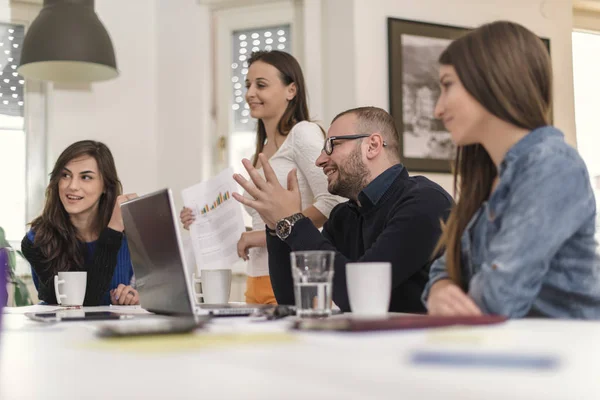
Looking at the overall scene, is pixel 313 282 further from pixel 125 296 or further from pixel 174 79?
pixel 174 79

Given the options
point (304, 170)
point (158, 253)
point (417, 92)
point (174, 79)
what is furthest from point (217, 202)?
point (174, 79)

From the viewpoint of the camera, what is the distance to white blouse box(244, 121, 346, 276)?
89.4 inches

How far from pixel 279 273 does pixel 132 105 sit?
262 cm

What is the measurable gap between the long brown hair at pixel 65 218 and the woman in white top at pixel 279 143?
45 centimetres

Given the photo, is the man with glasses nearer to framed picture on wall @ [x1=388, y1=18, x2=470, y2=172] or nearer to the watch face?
the watch face

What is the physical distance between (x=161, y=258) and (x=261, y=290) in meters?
0.95

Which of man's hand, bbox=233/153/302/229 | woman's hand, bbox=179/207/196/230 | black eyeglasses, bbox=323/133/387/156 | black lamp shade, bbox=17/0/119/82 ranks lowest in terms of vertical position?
woman's hand, bbox=179/207/196/230

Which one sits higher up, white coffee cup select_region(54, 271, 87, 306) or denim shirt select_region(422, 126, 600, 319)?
denim shirt select_region(422, 126, 600, 319)

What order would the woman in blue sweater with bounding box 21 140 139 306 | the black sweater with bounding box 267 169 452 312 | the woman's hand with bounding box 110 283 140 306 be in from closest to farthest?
the black sweater with bounding box 267 169 452 312 < the woman's hand with bounding box 110 283 140 306 < the woman in blue sweater with bounding box 21 140 139 306

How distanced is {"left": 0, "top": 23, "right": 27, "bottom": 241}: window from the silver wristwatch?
2.77 metres

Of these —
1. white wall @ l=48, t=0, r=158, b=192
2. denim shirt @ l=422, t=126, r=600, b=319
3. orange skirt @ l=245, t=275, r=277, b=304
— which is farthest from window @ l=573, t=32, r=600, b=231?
denim shirt @ l=422, t=126, r=600, b=319

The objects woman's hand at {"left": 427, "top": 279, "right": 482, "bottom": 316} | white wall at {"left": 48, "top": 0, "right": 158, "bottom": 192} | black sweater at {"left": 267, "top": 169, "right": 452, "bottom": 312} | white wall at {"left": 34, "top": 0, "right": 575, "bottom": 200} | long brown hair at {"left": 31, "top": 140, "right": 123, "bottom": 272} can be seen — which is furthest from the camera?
white wall at {"left": 48, "top": 0, "right": 158, "bottom": 192}

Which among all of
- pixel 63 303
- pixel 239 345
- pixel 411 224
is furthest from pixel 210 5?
pixel 239 345

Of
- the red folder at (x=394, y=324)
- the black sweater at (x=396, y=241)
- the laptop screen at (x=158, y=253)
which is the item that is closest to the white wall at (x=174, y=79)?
→ the black sweater at (x=396, y=241)
